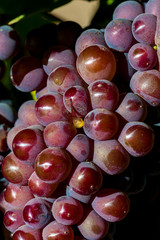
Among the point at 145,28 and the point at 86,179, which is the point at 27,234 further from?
the point at 145,28

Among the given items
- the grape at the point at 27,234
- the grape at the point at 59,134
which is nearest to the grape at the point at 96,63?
the grape at the point at 59,134

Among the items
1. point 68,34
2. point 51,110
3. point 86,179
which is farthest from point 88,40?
point 86,179

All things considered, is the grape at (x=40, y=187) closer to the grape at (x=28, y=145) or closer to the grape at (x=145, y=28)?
the grape at (x=28, y=145)

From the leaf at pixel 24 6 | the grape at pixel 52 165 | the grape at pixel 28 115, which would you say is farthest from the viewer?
the leaf at pixel 24 6

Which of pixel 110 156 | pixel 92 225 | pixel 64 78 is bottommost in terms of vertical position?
pixel 92 225

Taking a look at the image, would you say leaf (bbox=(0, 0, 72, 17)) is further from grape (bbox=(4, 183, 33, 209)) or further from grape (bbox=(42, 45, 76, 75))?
grape (bbox=(4, 183, 33, 209))

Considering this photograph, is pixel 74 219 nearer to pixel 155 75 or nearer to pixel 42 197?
pixel 42 197
